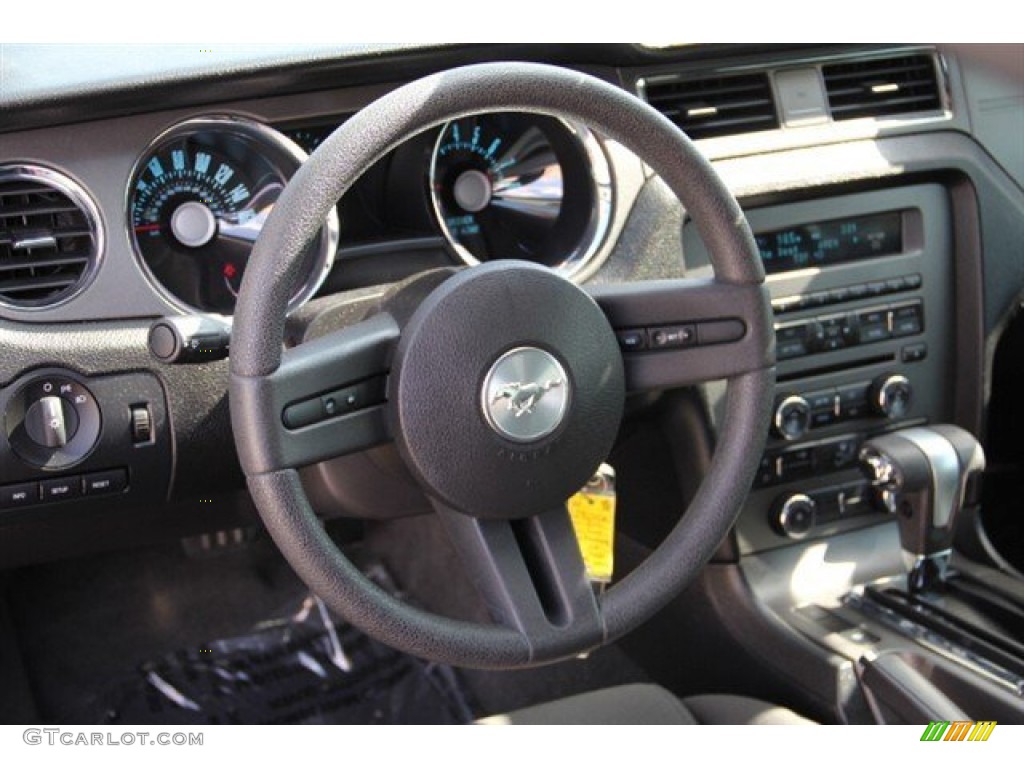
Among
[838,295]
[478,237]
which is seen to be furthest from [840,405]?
[478,237]

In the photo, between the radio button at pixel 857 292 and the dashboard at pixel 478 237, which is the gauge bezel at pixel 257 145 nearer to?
the dashboard at pixel 478 237

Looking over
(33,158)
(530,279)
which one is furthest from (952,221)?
(33,158)

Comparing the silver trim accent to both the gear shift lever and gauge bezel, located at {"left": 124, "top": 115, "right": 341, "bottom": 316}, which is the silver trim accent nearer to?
gauge bezel, located at {"left": 124, "top": 115, "right": 341, "bottom": 316}

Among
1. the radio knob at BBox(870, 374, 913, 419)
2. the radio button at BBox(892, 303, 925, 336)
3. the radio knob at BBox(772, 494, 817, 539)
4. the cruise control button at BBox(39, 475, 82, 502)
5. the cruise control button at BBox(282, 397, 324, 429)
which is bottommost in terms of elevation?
the radio knob at BBox(772, 494, 817, 539)

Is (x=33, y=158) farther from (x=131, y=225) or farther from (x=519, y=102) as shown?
(x=519, y=102)

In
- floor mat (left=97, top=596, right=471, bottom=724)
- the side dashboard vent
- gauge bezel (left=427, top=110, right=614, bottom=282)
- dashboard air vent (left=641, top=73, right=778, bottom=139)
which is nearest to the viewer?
the side dashboard vent

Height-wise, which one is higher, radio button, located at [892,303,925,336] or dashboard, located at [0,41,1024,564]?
dashboard, located at [0,41,1024,564]

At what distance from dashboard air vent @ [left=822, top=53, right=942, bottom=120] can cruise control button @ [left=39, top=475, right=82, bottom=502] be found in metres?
1.17

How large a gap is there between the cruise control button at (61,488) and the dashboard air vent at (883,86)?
1172mm

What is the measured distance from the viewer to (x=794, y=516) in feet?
6.59

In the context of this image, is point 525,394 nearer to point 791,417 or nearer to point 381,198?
point 381,198

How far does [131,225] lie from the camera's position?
1.57 metres

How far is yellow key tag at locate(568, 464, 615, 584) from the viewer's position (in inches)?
63.1

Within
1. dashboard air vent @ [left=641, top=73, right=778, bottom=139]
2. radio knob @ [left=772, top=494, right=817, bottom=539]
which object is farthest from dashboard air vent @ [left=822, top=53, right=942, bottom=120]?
radio knob @ [left=772, top=494, right=817, bottom=539]
